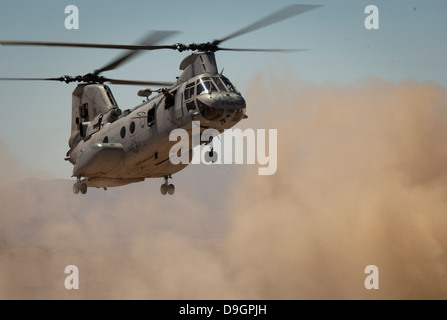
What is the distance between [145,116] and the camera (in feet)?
93.5

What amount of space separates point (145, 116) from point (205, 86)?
3.76m

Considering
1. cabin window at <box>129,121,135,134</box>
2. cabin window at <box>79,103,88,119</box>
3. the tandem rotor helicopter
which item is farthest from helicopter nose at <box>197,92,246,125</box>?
cabin window at <box>79,103,88,119</box>

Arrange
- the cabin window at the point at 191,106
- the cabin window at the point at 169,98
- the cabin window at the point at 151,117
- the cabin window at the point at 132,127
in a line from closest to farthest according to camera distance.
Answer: the cabin window at the point at 191,106 → the cabin window at the point at 169,98 → the cabin window at the point at 151,117 → the cabin window at the point at 132,127

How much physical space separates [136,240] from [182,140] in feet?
273

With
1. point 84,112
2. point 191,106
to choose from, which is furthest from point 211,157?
point 84,112

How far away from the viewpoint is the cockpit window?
25.8m

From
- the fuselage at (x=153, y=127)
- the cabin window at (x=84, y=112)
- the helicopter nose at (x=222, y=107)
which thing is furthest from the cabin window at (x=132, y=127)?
the cabin window at (x=84, y=112)

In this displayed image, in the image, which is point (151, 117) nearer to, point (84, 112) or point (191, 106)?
point (191, 106)

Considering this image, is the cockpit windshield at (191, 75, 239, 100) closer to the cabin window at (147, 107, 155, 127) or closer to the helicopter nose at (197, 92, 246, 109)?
the helicopter nose at (197, 92, 246, 109)

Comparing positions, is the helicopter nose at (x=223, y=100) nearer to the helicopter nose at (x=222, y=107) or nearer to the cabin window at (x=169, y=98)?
the helicopter nose at (x=222, y=107)

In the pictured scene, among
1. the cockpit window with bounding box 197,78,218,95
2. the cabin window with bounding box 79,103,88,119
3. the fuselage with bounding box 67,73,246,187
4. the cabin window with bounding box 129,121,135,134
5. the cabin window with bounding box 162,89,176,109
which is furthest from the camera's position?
the cabin window with bounding box 79,103,88,119

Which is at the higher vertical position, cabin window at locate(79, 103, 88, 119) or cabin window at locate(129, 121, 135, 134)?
cabin window at locate(79, 103, 88, 119)

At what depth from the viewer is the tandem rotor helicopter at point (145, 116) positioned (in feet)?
83.9

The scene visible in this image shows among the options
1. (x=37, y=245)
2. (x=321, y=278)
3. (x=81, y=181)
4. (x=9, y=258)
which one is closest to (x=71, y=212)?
(x=37, y=245)
